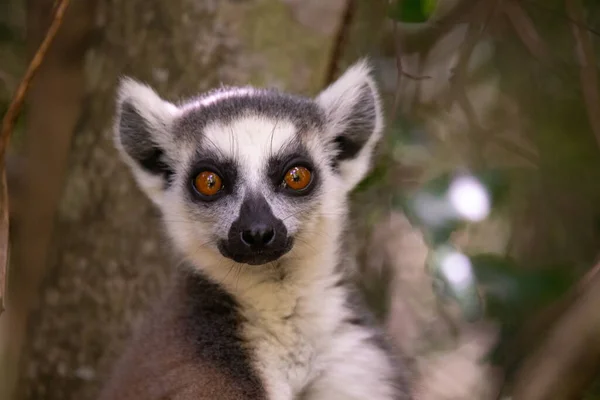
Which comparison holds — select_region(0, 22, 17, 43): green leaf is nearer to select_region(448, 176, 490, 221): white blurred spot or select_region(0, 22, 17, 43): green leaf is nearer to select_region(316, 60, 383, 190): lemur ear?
select_region(316, 60, 383, 190): lemur ear

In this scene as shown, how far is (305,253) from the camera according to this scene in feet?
7.62

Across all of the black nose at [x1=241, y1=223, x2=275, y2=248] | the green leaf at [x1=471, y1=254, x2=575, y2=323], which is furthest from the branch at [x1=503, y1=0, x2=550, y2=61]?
the black nose at [x1=241, y1=223, x2=275, y2=248]

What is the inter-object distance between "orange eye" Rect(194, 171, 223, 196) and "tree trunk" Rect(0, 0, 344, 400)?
696 mm

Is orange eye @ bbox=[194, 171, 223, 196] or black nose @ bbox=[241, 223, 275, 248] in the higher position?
orange eye @ bbox=[194, 171, 223, 196]

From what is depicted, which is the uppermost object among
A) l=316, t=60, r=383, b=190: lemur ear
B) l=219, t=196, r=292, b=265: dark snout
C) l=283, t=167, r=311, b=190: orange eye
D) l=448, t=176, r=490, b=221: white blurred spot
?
l=316, t=60, r=383, b=190: lemur ear

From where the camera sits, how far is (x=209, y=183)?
7.54ft

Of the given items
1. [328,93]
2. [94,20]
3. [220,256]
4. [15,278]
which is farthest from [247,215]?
[15,278]

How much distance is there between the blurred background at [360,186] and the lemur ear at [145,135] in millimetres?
550

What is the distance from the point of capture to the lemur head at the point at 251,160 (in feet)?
7.30

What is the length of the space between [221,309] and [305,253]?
0.98ft

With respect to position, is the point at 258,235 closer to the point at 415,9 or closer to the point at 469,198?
the point at 469,198

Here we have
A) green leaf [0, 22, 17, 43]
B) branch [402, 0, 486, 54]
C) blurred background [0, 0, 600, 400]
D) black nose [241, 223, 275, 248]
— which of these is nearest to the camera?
black nose [241, 223, 275, 248]

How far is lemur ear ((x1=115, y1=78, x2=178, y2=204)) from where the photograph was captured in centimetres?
246

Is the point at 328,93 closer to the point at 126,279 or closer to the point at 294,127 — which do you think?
the point at 294,127
